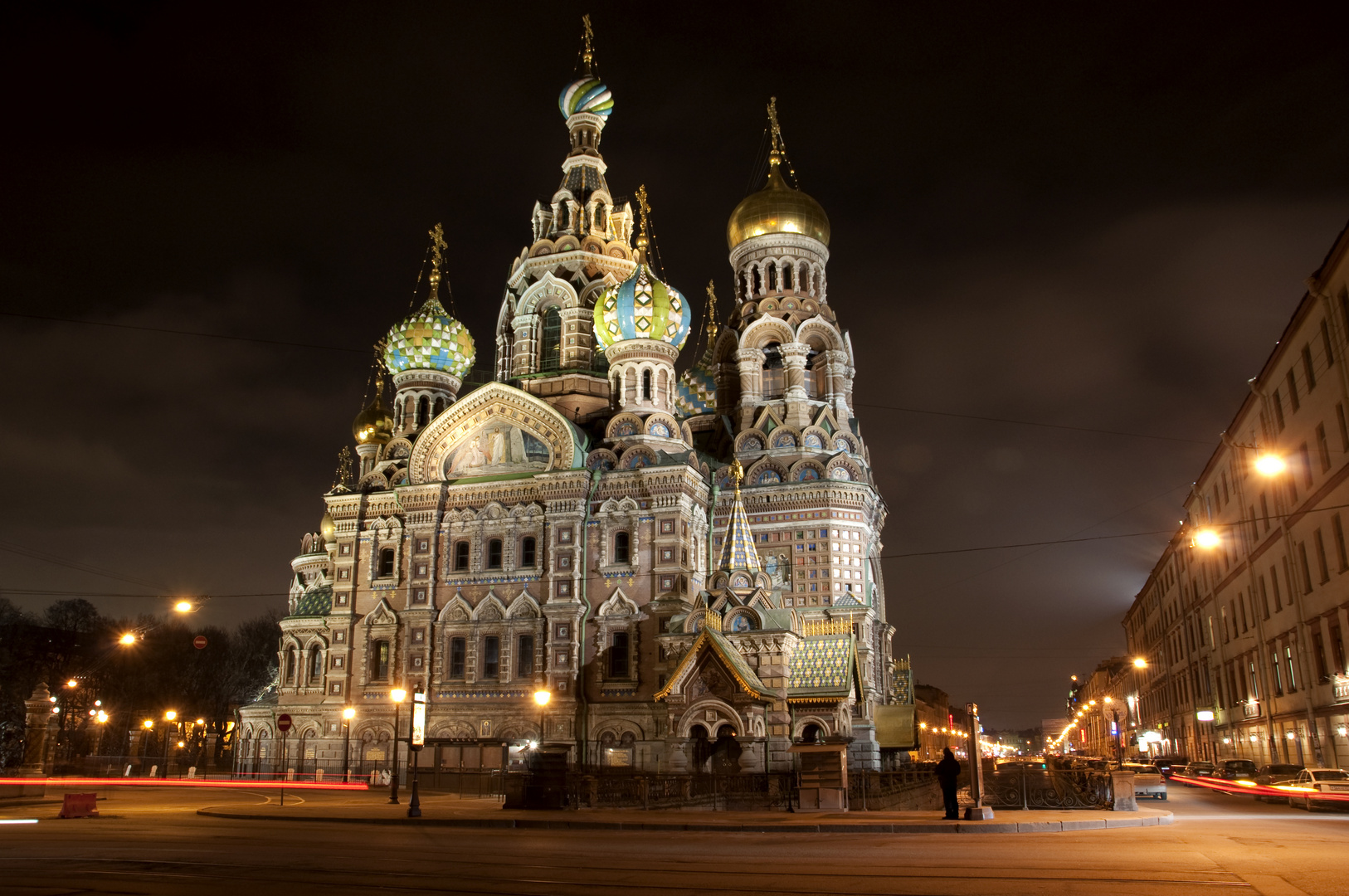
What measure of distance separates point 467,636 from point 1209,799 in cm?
2453

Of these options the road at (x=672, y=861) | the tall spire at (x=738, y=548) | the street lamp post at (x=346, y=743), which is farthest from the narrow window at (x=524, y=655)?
the road at (x=672, y=861)

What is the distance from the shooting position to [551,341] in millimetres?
47781

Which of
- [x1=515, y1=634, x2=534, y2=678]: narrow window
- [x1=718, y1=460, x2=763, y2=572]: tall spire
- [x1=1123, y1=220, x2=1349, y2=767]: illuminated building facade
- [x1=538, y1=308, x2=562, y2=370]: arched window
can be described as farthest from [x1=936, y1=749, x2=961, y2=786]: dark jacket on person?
[x1=538, y1=308, x2=562, y2=370]: arched window

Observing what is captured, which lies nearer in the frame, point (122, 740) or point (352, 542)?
point (352, 542)

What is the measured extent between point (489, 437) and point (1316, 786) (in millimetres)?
29090

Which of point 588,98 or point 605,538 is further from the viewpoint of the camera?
point 588,98

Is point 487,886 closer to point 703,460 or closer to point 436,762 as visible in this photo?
point 436,762

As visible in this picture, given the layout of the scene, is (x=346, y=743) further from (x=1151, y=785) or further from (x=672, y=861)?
(x=672, y=861)

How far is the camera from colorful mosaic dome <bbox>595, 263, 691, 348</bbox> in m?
41.0

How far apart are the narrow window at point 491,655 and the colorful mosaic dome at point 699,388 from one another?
14.7 m

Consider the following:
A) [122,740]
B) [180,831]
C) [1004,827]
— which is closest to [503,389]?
[180,831]

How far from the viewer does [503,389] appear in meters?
41.5

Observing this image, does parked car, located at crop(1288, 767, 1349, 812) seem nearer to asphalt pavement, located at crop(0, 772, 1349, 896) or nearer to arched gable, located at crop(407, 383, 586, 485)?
asphalt pavement, located at crop(0, 772, 1349, 896)

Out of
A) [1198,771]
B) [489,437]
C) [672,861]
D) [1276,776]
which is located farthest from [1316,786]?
[489,437]
